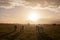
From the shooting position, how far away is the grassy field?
475 cm

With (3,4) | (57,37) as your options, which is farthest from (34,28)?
(3,4)

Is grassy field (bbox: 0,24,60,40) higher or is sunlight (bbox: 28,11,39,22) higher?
sunlight (bbox: 28,11,39,22)

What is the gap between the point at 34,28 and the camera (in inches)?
192

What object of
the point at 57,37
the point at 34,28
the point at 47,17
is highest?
the point at 47,17

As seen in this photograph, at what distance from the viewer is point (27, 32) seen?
15.8ft

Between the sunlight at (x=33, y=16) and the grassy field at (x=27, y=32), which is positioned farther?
the sunlight at (x=33, y=16)

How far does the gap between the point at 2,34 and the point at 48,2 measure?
1776 mm

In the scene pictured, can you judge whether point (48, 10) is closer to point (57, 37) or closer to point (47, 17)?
point (47, 17)

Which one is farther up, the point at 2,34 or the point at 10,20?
the point at 10,20

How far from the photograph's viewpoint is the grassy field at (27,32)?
4.75 meters

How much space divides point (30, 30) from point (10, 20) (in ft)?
2.29

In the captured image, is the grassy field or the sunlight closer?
the grassy field

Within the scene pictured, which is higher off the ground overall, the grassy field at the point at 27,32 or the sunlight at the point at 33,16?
the sunlight at the point at 33,16

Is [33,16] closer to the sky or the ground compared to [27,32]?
closer to the sky
